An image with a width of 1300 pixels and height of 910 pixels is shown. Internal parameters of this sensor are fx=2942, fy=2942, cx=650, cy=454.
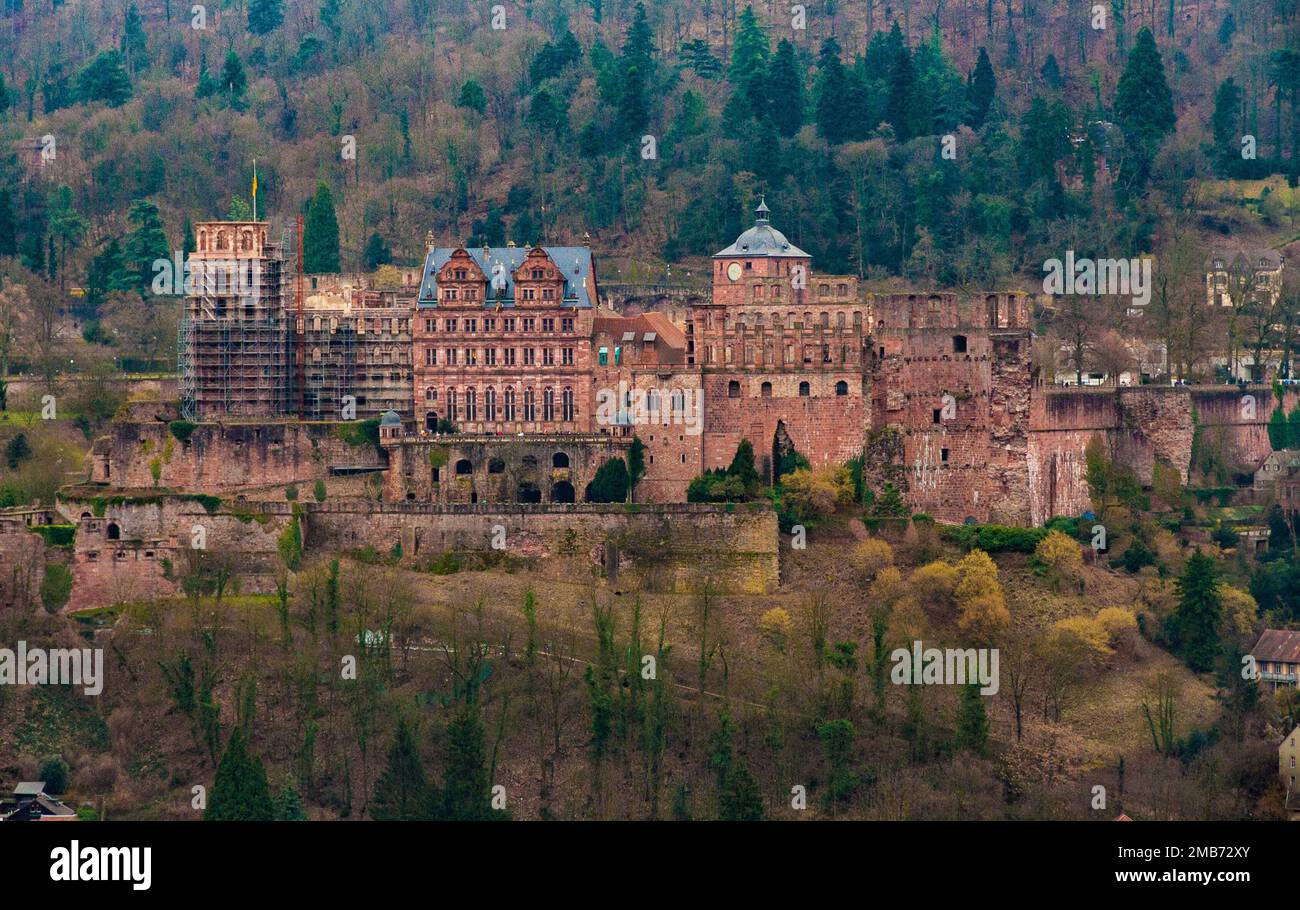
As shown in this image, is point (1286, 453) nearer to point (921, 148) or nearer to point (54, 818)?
point (921, 148)

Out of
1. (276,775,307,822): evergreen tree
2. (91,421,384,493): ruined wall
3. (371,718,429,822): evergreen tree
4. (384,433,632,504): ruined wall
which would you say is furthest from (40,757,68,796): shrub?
(384,433,632,504): ruined wall

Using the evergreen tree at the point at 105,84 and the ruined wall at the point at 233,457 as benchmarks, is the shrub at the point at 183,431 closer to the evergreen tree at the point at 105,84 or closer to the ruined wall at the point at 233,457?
the ruined wall at the point at 233,457

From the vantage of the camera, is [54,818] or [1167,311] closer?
[54,818]

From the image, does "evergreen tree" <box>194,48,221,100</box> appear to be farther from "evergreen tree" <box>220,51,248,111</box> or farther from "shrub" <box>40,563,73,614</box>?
"shrub" <box>40,563,73,614</box>

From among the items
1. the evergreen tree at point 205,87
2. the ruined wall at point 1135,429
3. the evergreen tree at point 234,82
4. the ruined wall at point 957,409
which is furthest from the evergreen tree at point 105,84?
the ruined wall at point 1135,429

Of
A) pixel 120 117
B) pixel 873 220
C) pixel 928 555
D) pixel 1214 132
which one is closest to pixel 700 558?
pixel 928 555

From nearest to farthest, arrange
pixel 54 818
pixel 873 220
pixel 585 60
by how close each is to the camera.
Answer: pixel 54 818 < pixel 873 220 < pixel 585 60
